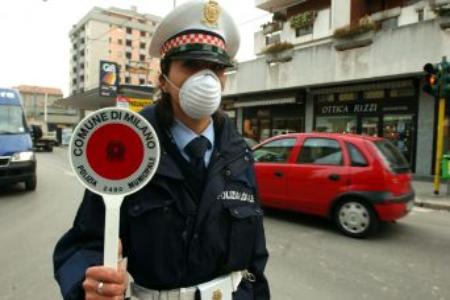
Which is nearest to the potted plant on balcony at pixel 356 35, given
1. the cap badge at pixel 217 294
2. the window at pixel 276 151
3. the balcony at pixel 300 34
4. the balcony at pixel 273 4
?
the balcony at pixel 300 34

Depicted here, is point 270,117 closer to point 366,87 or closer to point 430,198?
point 366,87

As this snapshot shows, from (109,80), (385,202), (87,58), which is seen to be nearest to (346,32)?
(385,202)

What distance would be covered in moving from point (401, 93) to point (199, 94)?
14.8 metres

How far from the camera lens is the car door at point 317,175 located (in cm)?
635

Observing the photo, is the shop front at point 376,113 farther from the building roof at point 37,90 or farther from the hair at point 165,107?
the building roof at point 37,90

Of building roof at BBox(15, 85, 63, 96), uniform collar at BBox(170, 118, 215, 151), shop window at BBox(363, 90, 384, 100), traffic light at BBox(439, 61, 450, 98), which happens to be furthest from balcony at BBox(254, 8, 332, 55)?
building roof at BBox(15, 85, 63, 96)

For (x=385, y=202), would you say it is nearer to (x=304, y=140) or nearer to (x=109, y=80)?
(x=304, y=140)

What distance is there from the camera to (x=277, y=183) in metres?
7.08

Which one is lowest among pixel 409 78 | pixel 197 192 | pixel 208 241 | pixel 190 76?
pixel 208 241

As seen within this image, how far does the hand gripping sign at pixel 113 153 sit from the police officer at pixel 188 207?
0.19 metres

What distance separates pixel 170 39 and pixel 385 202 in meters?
5.20

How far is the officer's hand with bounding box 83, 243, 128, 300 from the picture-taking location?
1.12 m

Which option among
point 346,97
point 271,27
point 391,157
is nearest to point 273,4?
point 271,27

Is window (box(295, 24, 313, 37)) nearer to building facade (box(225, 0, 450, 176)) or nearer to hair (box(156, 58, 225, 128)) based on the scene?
building facade (box(225, 0, 450, 176))
